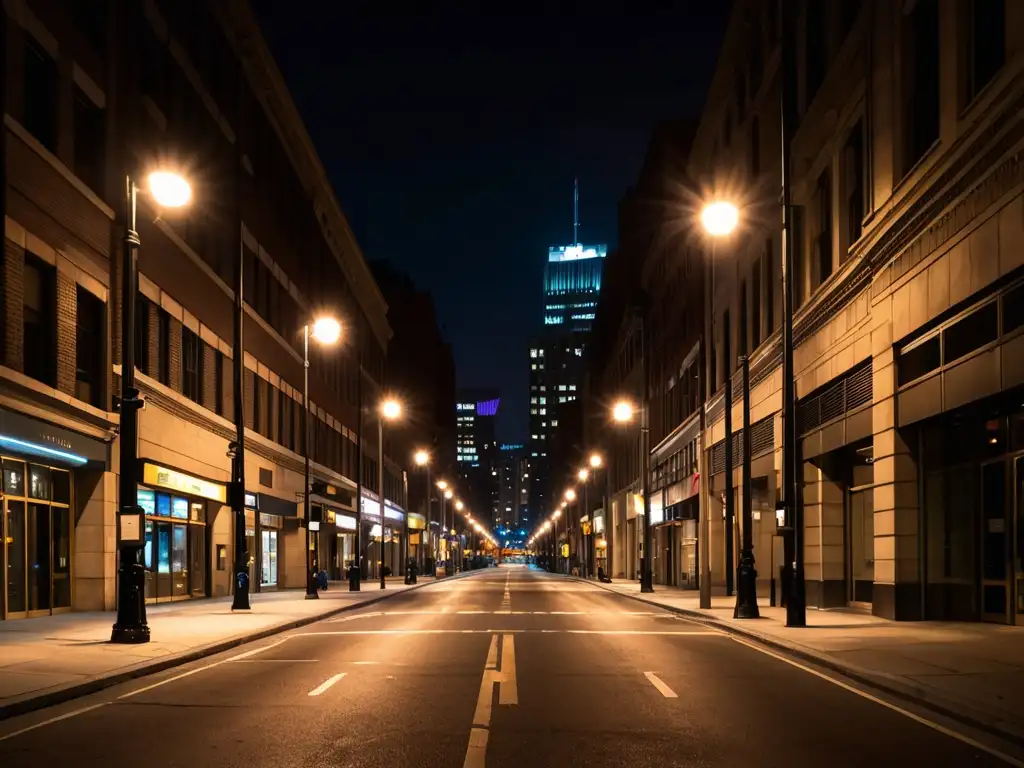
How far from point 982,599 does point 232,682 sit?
612 inches

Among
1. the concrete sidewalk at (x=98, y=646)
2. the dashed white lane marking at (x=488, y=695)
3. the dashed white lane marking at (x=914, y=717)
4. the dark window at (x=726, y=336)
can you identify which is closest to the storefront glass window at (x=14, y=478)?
the concrete sidewalk at (x=98, y=646)

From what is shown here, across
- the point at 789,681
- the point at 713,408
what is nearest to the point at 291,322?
the point at 713,408

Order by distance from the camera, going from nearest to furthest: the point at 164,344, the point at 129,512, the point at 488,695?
the point at 488,695 < the point at 129,512 < the point at 164,344

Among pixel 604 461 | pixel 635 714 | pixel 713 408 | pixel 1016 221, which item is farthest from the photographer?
pixel 604 461

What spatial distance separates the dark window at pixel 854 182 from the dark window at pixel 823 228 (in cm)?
198

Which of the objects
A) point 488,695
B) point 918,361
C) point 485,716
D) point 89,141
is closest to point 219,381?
point 89,141

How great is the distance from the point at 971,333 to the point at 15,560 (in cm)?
2068

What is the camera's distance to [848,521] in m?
30.9

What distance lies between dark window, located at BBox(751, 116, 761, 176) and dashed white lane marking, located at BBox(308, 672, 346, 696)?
28381 mm

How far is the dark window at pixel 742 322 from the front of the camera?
42.3m

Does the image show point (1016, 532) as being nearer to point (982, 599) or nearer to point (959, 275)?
point (982, 599)

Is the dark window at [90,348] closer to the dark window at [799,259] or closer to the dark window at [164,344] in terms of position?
the dark window at [164,344]

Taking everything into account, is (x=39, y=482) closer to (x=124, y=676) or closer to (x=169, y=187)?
(x=169, y=187)

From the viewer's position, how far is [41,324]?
26.9m
